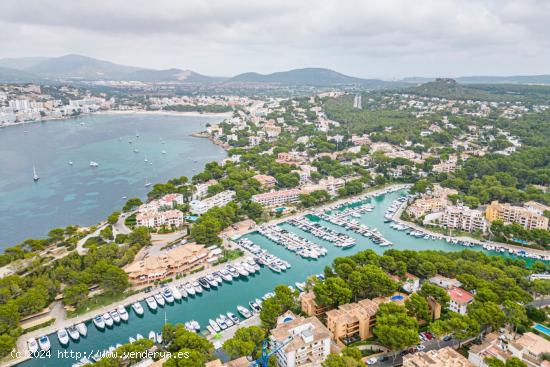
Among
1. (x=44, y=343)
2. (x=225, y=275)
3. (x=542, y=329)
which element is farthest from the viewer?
(x=225, y=275)

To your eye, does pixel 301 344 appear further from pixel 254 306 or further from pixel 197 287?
pixel 197 287

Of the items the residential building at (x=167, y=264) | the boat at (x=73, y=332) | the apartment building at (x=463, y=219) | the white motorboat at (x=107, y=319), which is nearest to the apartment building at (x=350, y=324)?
the residential building at (x=167, y=264)

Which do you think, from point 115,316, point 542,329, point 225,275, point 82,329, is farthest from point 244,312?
point 542,329

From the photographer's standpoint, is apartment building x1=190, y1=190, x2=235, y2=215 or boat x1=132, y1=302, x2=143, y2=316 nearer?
boat x1=132, y1=302, x2=143, y2=316

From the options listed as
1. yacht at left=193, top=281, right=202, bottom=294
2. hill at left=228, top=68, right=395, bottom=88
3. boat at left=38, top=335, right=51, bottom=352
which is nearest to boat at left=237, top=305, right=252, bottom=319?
yacht at left=193, top=281, right=202, bottom=294

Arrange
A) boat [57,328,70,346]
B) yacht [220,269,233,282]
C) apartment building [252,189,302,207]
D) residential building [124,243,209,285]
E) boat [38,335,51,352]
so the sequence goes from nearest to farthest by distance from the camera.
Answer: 1. boat [38,335,51,352]
2. boat [57,328,70,346]
3. residential building [124,243,209,285]
4. yacht [220,269,233,282]
5. apartment building [252,189,302,207]

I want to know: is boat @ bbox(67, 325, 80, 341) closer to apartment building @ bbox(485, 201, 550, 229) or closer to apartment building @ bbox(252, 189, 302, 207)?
apartment building @ bbox(252, 189, 302, 207)

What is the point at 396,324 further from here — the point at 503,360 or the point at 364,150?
the point at 364,150
